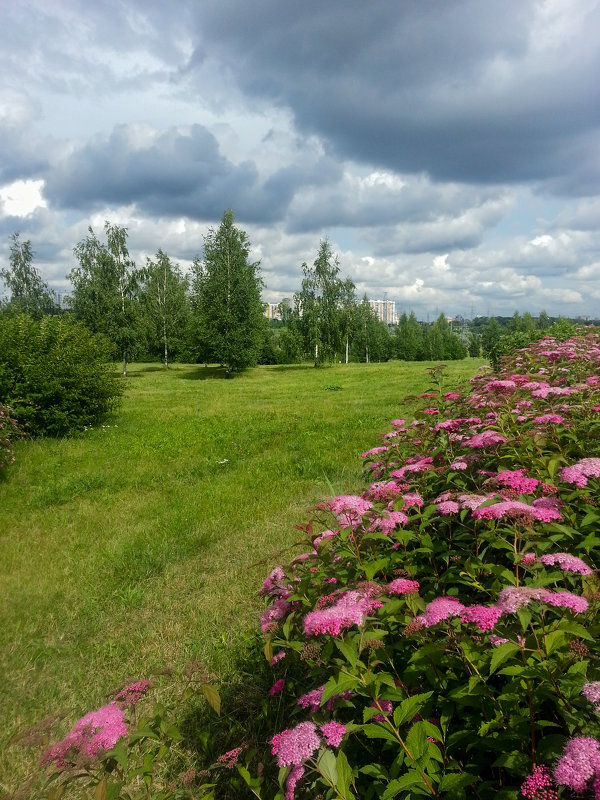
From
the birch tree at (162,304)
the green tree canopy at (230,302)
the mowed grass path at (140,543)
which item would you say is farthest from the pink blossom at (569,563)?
the birch tree at (162,304)

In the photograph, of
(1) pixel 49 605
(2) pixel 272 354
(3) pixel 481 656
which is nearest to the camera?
(3) pixel 481 656

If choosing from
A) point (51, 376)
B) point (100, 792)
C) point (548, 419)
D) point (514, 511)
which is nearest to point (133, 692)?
point (100, 792)

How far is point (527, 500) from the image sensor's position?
71.0 inches

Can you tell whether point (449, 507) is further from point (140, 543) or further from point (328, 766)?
point (140, 543)

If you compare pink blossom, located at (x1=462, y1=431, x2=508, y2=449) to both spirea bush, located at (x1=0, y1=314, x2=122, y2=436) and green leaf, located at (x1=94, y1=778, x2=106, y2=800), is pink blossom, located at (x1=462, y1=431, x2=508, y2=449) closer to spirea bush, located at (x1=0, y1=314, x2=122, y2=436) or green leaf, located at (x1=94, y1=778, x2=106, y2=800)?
green leaf, located at (x1=94, y1=778, x2=106, y2=800)

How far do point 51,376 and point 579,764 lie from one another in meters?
10.6

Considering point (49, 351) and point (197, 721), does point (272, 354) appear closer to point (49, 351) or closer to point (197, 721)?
point (49, 351)

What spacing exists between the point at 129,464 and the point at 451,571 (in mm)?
6823

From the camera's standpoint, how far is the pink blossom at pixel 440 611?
53.1 inches

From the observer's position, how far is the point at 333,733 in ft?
4.08

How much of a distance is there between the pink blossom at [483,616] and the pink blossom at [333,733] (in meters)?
0.46

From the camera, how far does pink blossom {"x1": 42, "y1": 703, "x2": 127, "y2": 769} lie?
1.23 meters

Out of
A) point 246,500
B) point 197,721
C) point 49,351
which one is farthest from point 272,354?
point 197,721

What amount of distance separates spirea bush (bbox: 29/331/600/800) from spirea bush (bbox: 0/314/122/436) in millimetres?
8588
